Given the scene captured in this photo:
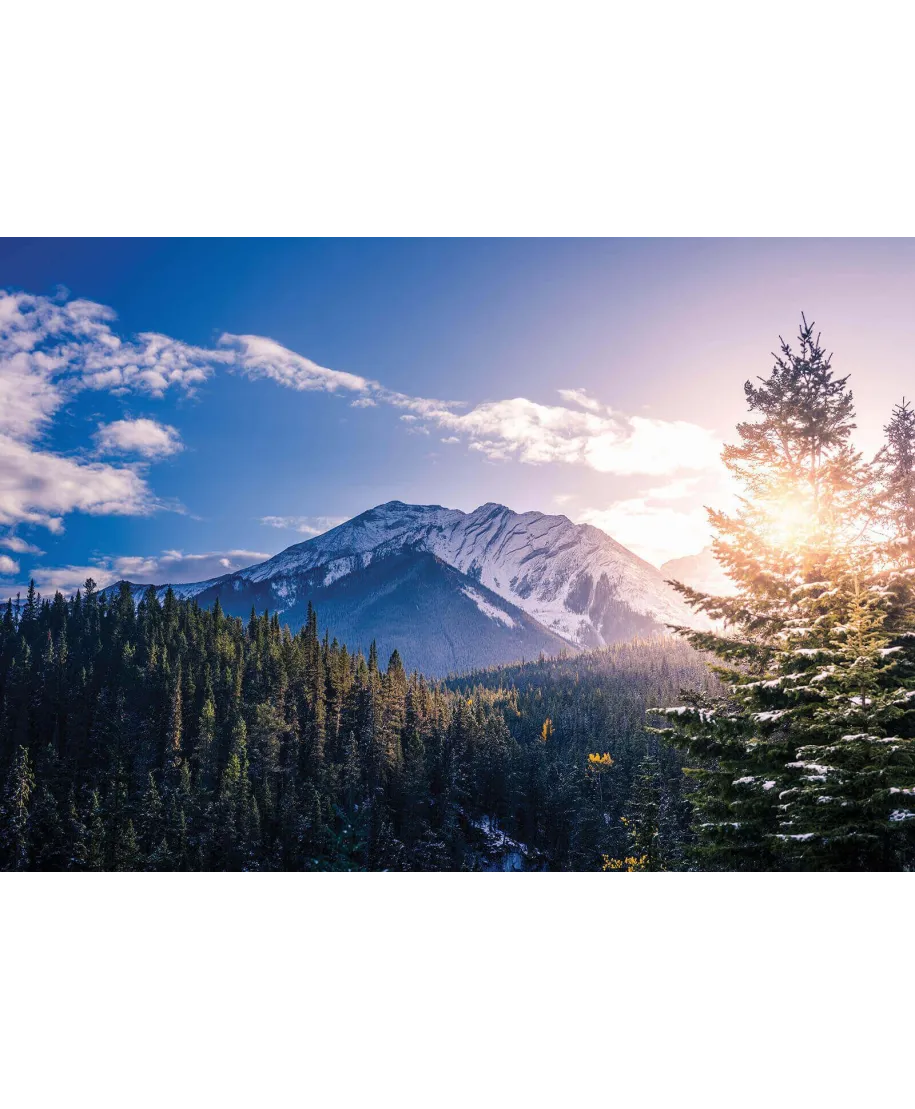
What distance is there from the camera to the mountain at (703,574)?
7488 mm

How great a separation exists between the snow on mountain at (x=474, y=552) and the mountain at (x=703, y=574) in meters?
0.28

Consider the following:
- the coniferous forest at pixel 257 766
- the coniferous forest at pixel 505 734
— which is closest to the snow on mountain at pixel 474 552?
the coniferous forest at pixel 505 734

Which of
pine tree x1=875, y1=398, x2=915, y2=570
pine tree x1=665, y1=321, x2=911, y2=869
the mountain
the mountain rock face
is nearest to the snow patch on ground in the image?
the mountain rock face

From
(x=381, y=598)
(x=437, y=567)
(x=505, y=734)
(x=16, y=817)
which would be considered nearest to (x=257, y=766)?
(x=437, y=567)

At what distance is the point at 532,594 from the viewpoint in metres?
32.0

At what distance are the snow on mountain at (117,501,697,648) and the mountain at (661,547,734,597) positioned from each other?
283mm

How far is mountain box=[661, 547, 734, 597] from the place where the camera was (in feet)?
24.6

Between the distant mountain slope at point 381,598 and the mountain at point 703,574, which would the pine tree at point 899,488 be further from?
the distant mountain slope at point 381,598

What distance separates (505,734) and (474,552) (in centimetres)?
1942

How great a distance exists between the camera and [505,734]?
1389 inches

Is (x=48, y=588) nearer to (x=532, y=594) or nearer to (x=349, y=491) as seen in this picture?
(x=349, y=491)

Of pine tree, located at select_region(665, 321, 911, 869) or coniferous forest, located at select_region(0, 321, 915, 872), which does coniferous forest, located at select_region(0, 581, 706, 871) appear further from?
pine tree, located at select_region(665, 321, 911, 869)

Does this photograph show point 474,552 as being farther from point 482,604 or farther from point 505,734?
point 482,604
